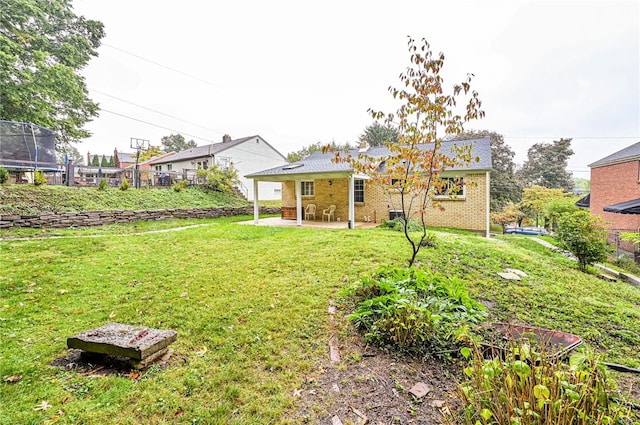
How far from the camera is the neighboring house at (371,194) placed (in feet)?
35.8

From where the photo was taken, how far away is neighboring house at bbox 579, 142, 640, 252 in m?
13.4

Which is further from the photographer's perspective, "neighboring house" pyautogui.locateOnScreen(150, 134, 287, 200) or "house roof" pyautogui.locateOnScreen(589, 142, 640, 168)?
"neighboring house" pyautogui.locateOnScreen(150, 134, 287, 200)

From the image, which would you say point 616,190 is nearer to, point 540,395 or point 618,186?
point 618,186

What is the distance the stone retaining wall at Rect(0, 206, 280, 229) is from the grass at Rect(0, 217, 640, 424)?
9.02 ft

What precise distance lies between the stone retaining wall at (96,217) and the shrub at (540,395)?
40.3 feet

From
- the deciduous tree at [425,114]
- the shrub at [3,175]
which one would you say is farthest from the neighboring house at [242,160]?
the deciduous tree at [425,114]

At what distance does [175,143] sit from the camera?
60.5 meters

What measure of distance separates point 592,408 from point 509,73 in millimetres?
15350

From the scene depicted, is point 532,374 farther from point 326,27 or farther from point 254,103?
point 254,103

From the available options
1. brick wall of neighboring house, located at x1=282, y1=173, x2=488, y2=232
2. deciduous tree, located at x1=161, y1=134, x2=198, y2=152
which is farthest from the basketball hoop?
deciduous tree, located at x1=161, y1=134, x2=198, y2=152

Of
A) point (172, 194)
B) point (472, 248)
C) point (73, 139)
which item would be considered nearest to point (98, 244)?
point (172, 194)

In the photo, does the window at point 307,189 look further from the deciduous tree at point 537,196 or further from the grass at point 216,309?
the deciduous tree at point 537,196

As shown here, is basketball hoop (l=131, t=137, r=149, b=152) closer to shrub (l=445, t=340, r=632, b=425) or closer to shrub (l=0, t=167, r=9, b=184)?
shrub (l=0, t=167, r=9, b=184)

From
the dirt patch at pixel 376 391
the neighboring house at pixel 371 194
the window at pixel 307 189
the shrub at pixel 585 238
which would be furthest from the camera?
the window at pixel 307 189
